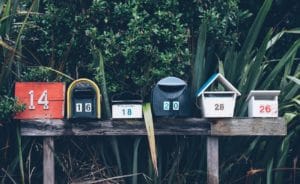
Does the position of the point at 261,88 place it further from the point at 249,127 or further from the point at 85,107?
the point at 85,107

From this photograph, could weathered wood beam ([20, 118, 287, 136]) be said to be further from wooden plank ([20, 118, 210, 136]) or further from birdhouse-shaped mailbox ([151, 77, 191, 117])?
birdhouse-shaped mailbox ([151, 77, 191, 117])

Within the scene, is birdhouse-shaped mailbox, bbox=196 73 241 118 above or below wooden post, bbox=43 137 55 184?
above

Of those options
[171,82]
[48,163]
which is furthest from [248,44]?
[48,163]

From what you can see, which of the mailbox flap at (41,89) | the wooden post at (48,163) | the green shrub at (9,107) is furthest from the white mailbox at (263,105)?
the green shrub at (9,107)

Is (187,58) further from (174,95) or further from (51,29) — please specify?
(51,29)

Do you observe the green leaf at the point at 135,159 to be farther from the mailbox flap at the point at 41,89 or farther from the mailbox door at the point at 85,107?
the mailbox flap at the point at 41,89

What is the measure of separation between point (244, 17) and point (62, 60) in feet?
4.98

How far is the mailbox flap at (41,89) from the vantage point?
16.6ft

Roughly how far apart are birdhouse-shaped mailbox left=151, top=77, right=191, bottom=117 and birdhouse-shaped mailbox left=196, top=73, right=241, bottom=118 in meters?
0.14

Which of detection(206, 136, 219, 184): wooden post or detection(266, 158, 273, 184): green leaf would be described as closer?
detection(206, 136, 219, 184): wooden post

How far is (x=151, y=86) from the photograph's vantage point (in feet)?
17.1

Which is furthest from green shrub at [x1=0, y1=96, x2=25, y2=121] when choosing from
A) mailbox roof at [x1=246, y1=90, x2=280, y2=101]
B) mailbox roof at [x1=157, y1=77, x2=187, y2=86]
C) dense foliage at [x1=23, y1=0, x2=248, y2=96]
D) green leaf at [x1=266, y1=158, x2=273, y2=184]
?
green leaf at [x1=266, y1=158, x2=273, y2=184]

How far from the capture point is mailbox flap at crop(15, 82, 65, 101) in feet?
16.6

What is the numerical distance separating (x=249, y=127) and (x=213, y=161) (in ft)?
1.20
